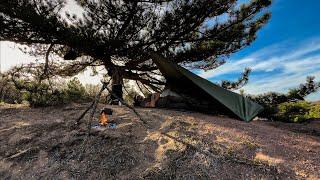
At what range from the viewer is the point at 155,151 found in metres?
5.62

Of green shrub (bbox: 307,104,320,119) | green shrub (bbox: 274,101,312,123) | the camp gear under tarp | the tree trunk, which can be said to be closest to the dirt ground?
the camp gear under tarp

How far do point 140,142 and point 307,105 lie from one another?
7.00m

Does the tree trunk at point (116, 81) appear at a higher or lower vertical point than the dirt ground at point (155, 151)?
higher

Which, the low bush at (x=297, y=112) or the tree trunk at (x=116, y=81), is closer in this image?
the low bush at (x=297, y=112)

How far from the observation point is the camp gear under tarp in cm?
963

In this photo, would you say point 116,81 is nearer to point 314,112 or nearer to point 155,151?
point 155,151

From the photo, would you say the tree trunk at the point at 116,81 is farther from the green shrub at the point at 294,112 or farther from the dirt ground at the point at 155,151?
the green shrub at the point at 294,112

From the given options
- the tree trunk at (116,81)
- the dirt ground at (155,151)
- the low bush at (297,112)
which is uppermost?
the tree trunk at (116,81)

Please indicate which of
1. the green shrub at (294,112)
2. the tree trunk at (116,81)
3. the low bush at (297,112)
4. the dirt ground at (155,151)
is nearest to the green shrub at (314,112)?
the low bush at (297,112)

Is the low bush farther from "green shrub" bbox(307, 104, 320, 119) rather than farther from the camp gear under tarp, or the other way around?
the camp gear under tarp

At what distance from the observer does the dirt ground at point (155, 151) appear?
5.02 m

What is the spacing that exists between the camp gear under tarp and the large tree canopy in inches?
52.3

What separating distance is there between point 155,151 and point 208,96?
4504 millimetres

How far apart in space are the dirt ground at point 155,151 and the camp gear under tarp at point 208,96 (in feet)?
7.24
